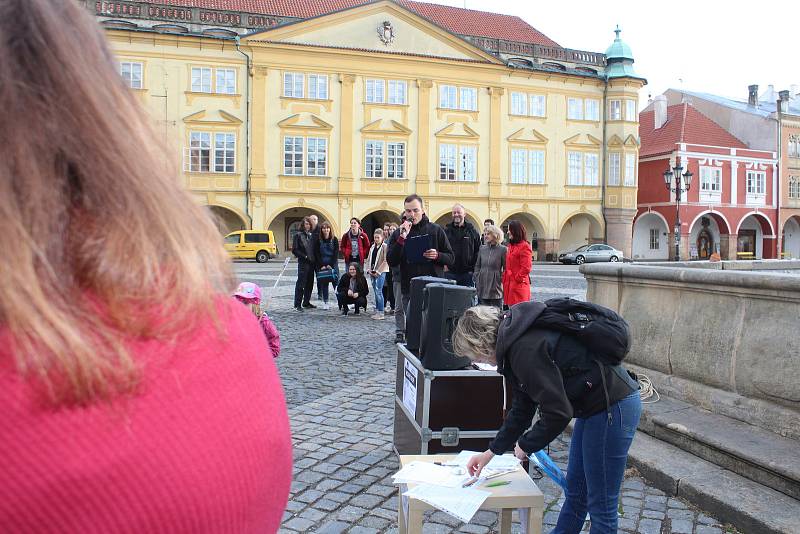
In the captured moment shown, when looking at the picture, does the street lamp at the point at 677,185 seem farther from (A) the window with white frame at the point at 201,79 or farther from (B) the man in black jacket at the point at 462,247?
(B) the man in black jacket at the point at 462,247

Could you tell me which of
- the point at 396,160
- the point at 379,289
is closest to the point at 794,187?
the point at 396,160

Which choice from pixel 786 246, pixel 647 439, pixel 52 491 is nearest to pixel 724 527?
pixel 647 439

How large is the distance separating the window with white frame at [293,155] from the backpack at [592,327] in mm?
33081

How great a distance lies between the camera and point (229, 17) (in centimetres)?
3459

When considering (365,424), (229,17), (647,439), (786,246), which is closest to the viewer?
(647,439)

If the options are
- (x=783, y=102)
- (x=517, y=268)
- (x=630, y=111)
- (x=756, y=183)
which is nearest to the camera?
(x=517, y=268)

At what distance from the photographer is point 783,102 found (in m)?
48.9

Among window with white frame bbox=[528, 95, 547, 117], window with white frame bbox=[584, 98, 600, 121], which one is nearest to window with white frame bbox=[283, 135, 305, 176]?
window with white frame bbox=[528, 95, 547, 117]

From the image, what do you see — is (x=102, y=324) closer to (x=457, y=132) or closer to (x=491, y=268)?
(x=491, y=268)

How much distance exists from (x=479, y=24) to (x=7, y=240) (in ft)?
152

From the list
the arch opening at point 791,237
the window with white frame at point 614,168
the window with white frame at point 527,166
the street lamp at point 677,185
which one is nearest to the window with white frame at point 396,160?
the window with white frame at point 527,166

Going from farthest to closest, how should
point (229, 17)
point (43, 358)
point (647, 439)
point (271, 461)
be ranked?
point (229, 17) → point (647, 439) → point (271, 461) → point (43, 358)

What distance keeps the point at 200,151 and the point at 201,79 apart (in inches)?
130

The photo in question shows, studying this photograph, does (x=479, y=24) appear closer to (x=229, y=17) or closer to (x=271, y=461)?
(x=229, y=17)
